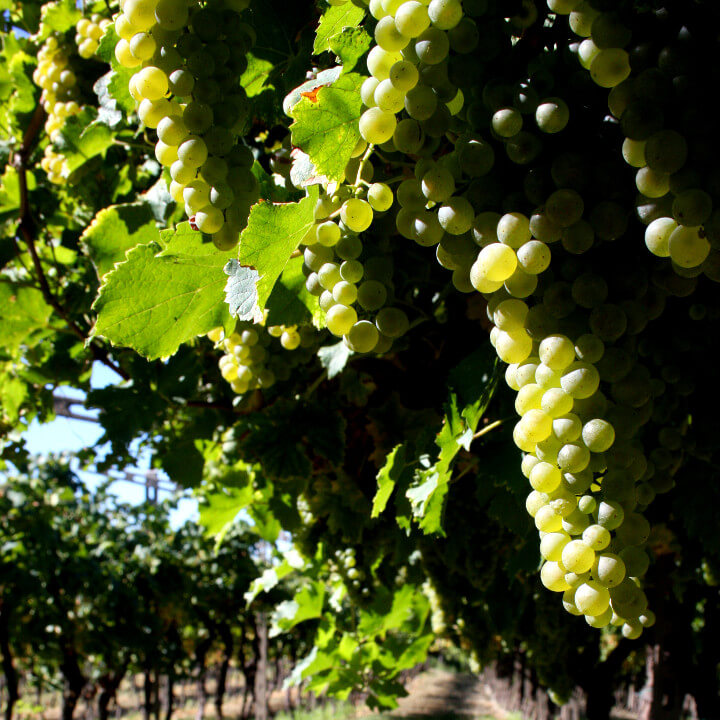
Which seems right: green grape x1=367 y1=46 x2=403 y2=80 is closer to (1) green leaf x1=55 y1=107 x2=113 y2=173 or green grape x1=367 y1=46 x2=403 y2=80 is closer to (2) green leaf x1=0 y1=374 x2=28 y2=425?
(1) green leaf x1=55 y1=107 x2=113 y2=173

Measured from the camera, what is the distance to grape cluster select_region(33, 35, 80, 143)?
1.70 metres

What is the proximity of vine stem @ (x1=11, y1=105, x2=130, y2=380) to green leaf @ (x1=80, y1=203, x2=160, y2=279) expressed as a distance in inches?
13.9

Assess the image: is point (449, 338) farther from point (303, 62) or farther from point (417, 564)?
point (417, 564)

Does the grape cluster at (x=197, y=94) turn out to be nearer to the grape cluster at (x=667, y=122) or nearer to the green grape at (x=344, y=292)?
the green grape at (x=344, y=292)

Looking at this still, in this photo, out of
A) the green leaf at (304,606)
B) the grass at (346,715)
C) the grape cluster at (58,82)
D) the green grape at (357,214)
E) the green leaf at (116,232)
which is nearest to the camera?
the green grape at (357,214)

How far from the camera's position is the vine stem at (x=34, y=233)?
1.83 m

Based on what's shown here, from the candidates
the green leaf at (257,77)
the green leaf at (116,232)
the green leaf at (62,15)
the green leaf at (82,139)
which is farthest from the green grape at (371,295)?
the green leaf at (62,15)

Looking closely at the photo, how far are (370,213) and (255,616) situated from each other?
10929 mm

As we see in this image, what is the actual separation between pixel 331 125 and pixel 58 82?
1360 mm

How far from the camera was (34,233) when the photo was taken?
77.1 inches

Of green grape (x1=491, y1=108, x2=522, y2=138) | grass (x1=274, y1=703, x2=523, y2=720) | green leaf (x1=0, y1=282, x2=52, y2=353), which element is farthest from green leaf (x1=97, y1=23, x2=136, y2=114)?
grass (x1=274, y1=703, x2=523, y2=720)

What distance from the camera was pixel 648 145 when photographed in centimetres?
52

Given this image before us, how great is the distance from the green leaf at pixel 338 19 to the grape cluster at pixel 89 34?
1.06 meters

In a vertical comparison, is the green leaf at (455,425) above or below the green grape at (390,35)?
below
